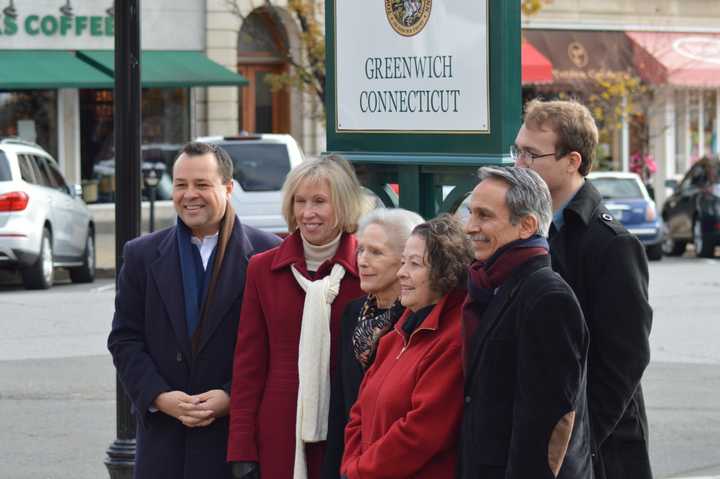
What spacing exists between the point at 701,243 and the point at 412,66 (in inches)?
767

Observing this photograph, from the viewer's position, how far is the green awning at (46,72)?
86.5ft

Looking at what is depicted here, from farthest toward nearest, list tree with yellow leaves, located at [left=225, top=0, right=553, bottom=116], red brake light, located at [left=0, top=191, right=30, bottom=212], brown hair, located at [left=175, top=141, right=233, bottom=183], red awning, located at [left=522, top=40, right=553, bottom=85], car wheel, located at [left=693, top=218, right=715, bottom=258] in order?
red awning, located at [left=522, top=40, right=553, bottom=85]
tree with yellow leaves, located at [left=225, top=0, right=553, bottom=116]
car wheel, located at [left=693, top=218, right=715, bottom=258]
red brake light, located at [left=0, top=191, right=30, bottom=212]
brown hair, located at [left=175, top=141, right=233, bottom=183]

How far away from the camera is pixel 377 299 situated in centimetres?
459

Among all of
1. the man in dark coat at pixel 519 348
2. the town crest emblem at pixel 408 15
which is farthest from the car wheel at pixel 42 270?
the man in dark coat at pixel 519 348

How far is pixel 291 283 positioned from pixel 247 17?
87.1 feet

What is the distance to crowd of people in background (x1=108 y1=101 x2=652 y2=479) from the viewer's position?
3867 mm

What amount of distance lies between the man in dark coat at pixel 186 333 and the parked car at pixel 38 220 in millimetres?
12340

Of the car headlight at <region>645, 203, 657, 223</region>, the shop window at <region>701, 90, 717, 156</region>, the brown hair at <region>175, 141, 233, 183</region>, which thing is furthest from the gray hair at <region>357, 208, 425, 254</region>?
the shop window at <region>701, 90, 717, 156</region>

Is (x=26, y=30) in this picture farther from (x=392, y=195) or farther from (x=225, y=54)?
(x=392, y=195)

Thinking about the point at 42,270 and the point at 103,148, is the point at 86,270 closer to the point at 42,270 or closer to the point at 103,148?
the point at 42,270

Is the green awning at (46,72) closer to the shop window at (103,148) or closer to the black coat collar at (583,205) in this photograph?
the shop window at (103,148)

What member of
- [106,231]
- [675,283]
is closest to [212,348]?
[675,283]

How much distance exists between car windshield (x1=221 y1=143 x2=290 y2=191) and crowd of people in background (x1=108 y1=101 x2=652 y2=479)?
13.4 metres

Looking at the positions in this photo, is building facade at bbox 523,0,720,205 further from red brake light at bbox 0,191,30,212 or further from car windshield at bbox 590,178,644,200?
red brake light at bbox 0,191,30,212
